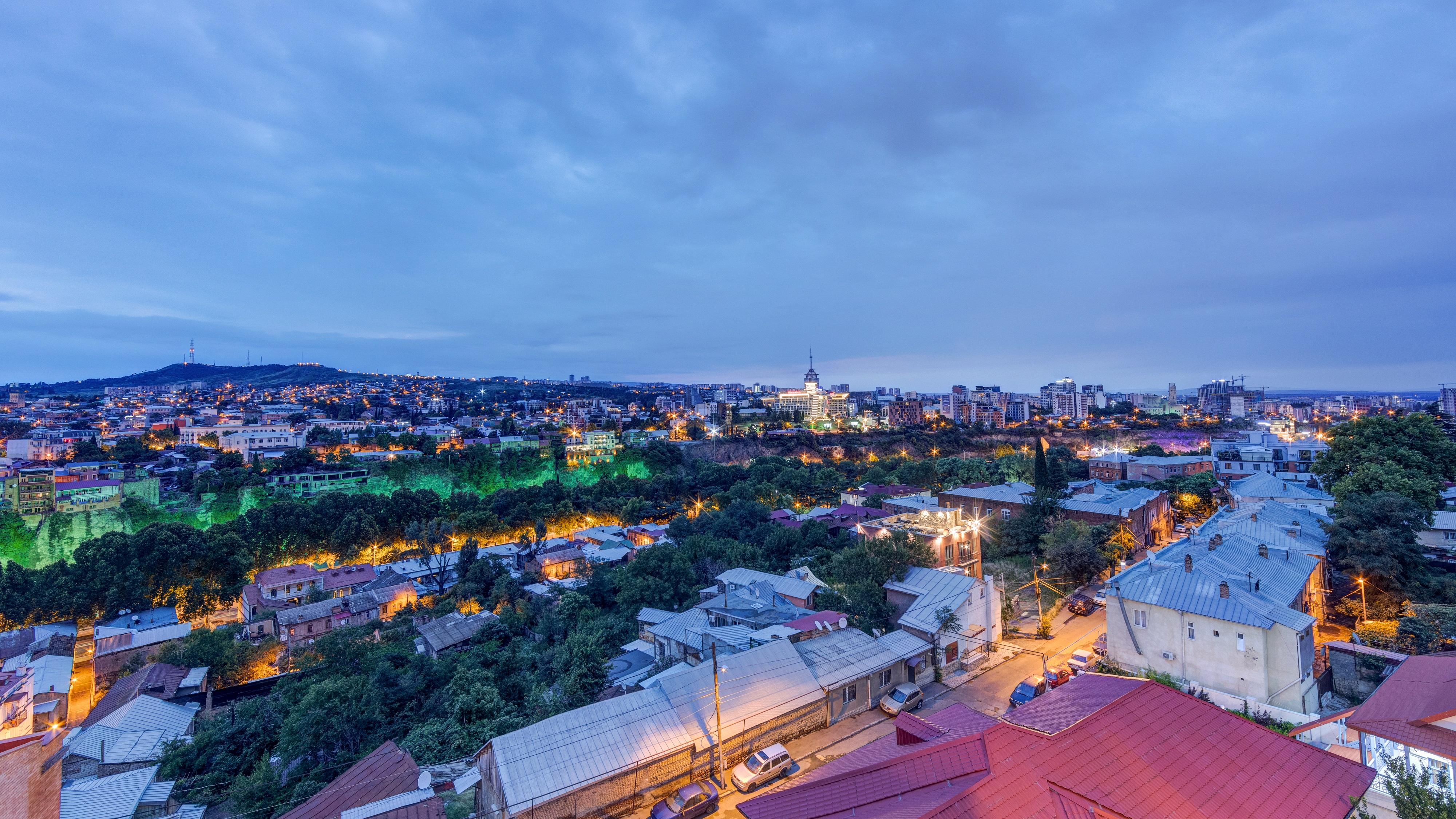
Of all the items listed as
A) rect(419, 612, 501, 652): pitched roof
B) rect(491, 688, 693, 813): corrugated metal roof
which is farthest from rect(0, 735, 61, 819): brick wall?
rect(419, 612, 501, 652): pitched roof

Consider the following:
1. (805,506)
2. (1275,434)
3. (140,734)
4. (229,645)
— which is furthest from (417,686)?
(1275,434)

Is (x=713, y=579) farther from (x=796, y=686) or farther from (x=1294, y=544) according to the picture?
(x=1294, y=544)

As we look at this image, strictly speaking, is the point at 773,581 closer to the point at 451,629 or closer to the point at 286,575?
the point at 451,629

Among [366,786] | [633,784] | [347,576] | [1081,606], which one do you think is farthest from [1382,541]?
[347,576]

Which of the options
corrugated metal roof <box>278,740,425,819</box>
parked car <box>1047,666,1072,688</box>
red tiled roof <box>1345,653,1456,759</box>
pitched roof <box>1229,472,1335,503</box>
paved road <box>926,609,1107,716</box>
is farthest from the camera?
pitched roof <box>1229,472,1335,503</box>

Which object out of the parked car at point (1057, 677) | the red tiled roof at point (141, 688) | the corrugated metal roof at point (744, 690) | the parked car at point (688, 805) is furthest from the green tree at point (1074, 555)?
the red tiled roof at point (141, 688)

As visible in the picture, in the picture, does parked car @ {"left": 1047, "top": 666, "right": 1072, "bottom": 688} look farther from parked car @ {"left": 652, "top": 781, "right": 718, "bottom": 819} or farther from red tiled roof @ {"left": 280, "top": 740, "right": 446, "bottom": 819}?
red tiled roof @ {"left": 280, "top": 740, "right": 446, "bottom": 819}
